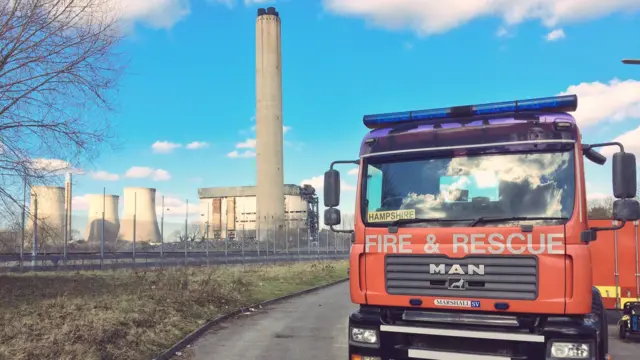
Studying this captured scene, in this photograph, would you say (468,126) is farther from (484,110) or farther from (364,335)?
(364,335)

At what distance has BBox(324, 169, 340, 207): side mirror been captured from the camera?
23.3ft

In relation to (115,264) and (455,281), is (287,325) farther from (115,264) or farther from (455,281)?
(115,264)

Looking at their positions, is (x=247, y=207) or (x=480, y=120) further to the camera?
(x=247, y=207)

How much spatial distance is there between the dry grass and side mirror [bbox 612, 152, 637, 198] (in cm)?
735

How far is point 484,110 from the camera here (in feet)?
21.4

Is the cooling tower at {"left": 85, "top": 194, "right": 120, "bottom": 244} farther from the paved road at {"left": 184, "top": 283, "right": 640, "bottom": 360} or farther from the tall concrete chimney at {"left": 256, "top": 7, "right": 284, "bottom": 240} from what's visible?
the tall concrete chimney at {"left": 256, "top": 7, "right": 284, "bottom": 240}

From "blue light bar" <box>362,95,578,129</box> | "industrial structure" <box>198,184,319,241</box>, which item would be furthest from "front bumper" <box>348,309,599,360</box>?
"industrial structure" <box>198,184,319,241</box>

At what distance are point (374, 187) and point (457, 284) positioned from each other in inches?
60.2

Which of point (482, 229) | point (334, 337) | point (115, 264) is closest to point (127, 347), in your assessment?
point (334, 337)

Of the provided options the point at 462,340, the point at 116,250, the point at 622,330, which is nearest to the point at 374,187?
the point at 462,340

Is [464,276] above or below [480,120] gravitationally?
below

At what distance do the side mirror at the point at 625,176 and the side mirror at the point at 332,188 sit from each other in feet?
10.7

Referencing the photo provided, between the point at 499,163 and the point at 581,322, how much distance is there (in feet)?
6.07

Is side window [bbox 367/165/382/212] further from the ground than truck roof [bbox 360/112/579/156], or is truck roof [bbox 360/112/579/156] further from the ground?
truck roof [bbox 360/112/579/156]
